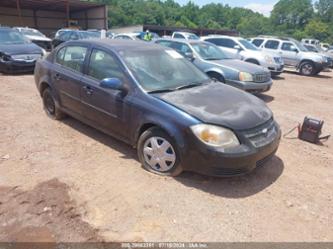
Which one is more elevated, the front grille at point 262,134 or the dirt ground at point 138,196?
the front grille at point 262,134

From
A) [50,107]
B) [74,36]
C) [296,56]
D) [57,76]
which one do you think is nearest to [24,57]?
[50,107]

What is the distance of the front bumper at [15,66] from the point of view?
30.8 ft

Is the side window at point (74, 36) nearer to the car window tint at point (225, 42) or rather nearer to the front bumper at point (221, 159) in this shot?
the car window tint at point (225, 42)

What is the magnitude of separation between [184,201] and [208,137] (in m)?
0.76

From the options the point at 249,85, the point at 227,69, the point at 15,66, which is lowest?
the point at 15,66

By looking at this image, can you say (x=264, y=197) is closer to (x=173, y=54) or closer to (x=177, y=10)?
(x=173, y=54)

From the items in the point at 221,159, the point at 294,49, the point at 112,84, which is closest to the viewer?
the point at 221,159

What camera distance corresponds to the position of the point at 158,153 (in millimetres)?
3582

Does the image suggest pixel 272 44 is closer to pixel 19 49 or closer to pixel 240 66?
pixel 240 66

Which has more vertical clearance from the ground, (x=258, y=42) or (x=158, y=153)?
(x=258, y=42)

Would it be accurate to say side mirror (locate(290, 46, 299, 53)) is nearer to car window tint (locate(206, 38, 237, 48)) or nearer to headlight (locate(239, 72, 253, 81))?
car window tint (locate(206, 38, 237, 48))

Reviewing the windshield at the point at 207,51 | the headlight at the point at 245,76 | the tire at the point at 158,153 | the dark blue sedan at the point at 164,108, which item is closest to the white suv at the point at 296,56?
the windshield at the point at 207,51

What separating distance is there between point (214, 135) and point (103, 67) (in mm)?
2008

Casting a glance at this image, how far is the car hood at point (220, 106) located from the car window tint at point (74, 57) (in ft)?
5.36
